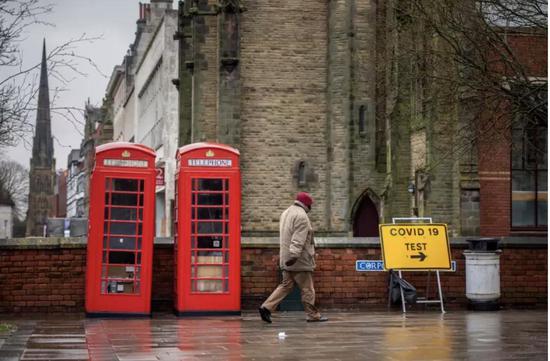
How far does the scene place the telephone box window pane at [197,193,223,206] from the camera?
18.3 m

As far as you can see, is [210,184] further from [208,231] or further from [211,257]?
[211,257]

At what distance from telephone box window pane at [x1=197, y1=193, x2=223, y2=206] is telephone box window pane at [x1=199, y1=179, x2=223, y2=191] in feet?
0.33

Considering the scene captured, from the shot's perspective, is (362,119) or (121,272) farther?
(362,119)

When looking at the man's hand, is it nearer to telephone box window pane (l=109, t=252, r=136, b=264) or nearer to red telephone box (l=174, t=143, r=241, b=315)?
red telephone box (l=174, t=143, r=241, b=315)

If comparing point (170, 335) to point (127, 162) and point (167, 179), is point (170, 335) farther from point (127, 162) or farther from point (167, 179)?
point (167, 179)

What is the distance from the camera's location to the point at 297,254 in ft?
52.3

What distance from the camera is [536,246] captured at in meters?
20.7

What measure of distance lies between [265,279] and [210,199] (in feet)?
6.75

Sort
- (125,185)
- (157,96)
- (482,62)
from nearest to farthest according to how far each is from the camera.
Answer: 1. (482,62)
2. (125,185)
3. (157,96)

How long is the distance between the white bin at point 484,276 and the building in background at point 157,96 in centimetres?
1529

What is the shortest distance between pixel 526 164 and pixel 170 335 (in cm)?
1589

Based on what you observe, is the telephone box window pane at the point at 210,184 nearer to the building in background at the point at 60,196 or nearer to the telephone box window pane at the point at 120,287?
the telephone box window pane at the point at 120,287

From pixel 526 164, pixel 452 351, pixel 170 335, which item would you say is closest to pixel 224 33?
pixel 526 164

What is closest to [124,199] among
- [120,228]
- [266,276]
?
[120,228]
